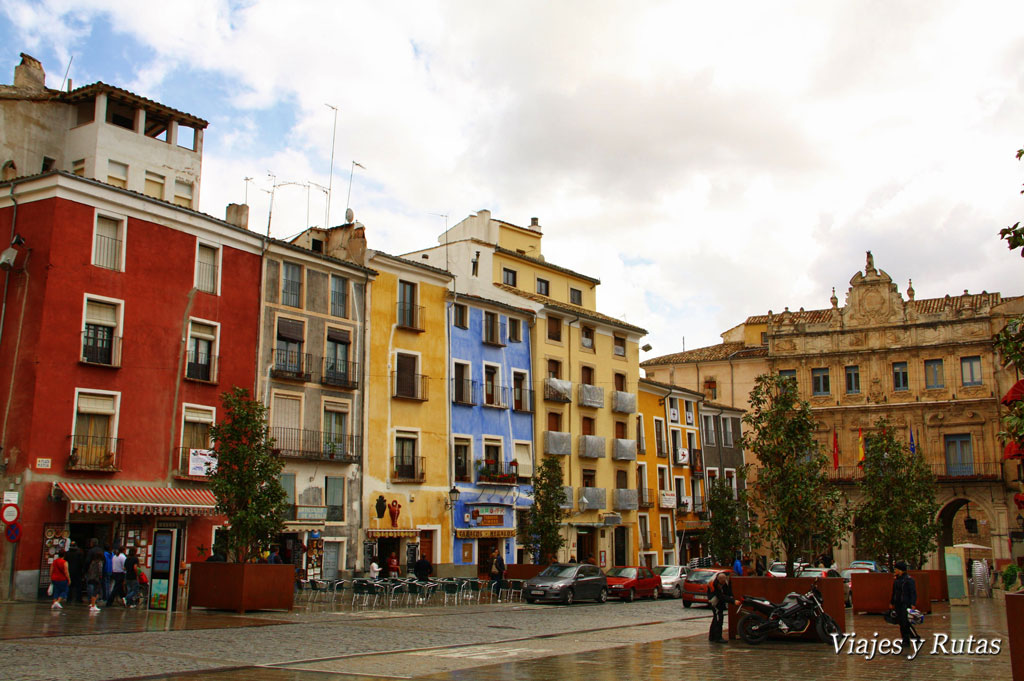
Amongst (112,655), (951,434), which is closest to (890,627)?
(112,655)

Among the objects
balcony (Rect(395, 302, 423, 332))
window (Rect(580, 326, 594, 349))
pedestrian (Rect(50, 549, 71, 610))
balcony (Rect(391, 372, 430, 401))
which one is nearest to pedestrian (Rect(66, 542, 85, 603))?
pedestrian (Rect(50, 549, 71, 610))

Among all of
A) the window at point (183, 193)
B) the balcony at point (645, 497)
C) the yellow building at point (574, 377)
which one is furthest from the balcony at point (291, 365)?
the balcony at point (645, 497)

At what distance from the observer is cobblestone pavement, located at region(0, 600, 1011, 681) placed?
14.9 meters

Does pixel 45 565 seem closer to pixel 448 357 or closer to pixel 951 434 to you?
pixel 448 357

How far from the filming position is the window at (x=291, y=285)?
38.6m

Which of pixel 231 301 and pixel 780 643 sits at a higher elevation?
pixel 231 301

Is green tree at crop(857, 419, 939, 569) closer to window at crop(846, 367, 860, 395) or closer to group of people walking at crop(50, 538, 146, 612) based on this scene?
group of people walking at crop(50, 538, 146, 612)

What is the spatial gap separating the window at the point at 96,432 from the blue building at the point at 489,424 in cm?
1697

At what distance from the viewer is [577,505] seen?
5144cm

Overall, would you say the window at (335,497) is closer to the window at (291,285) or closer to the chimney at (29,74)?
the window at (291,285)

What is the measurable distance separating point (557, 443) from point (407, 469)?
1068cm

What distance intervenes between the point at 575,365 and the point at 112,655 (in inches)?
1539

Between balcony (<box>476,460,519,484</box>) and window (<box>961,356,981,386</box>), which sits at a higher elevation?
window (<box>961,356,981,386</box>)

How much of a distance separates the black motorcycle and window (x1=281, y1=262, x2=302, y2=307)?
23.8 m
